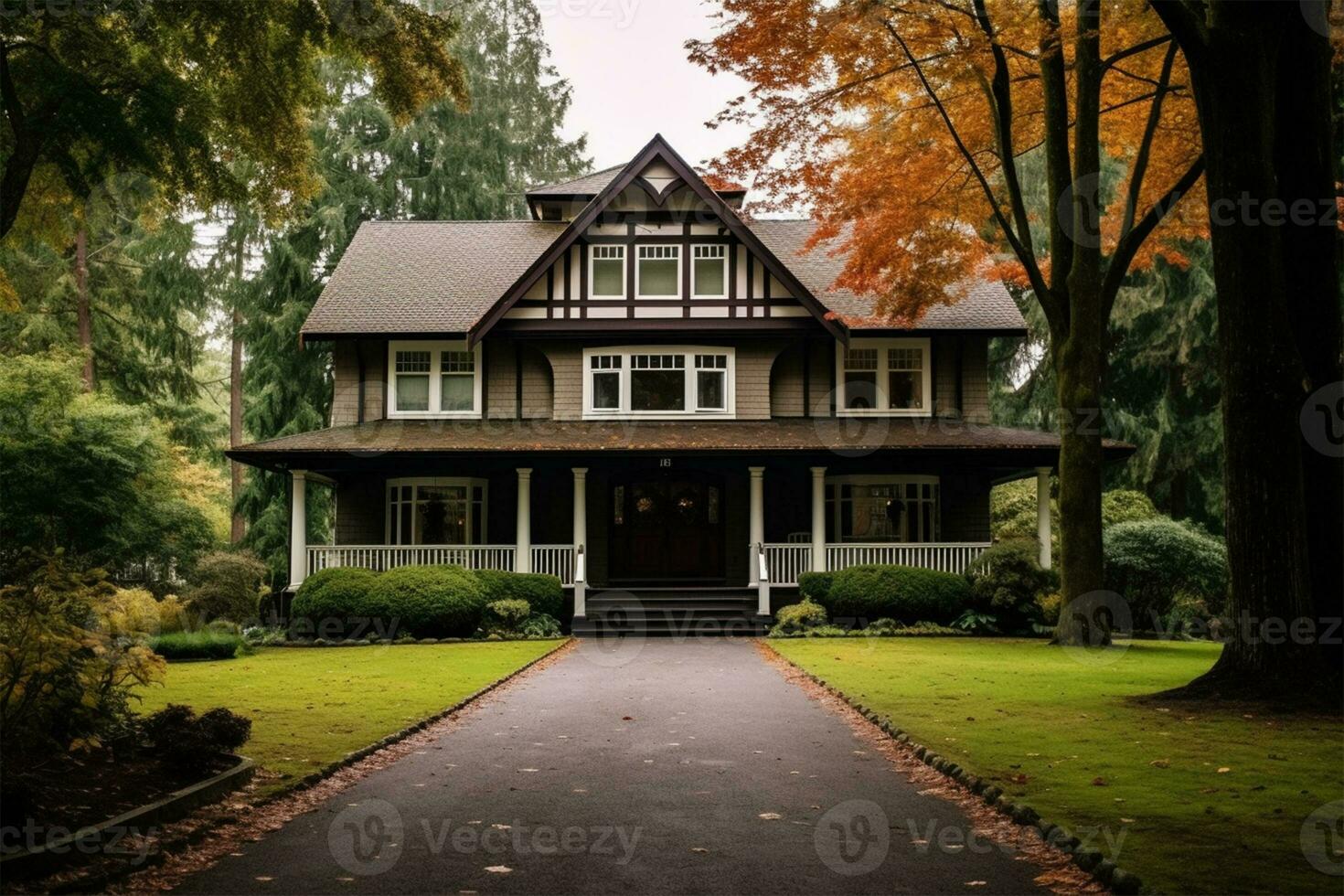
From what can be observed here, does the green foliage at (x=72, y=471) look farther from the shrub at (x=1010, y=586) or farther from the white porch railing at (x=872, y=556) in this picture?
the shrub at (x=1010, y=586)

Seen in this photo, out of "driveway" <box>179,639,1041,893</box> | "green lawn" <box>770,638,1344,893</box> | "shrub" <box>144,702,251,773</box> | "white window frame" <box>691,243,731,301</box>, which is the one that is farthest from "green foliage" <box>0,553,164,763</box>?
"white window frame" <box>691,243,731,301</box>

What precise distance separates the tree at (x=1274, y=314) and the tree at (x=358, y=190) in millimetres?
25366

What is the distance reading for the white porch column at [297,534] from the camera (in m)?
23.9

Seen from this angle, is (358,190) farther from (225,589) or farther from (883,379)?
(883,379)

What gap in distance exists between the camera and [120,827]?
19.8ft

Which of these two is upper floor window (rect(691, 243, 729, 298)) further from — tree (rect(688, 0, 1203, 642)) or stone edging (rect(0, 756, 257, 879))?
stone edging (rect(0, 756, 257, 879))

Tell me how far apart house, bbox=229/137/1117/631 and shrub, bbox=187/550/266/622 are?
1476 mm

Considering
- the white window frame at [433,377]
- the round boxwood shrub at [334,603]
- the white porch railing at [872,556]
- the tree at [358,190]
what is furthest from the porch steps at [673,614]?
the tree at [358,190]

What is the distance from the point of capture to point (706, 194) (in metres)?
25.2

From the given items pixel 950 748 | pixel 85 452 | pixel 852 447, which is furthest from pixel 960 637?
pixel 85 452

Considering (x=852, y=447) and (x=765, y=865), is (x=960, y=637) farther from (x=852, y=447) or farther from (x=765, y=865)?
(x=765, y=865)

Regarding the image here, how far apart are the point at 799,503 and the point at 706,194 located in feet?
23.5

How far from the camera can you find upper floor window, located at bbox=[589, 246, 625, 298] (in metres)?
25.8

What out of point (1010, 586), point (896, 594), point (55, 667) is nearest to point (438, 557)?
point (896, 594)
